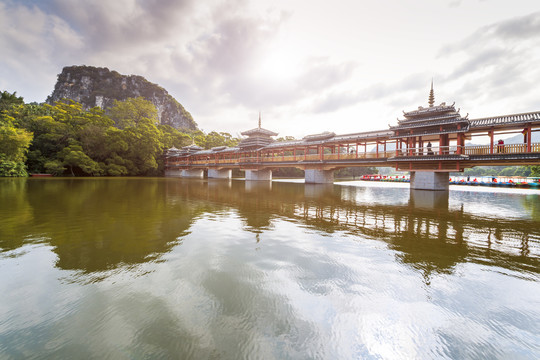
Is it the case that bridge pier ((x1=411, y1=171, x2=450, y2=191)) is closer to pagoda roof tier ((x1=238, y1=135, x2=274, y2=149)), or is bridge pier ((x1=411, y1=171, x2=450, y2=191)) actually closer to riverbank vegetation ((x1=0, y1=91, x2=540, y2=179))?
pagoda roof tier ((x1=238, y1=135, x2=274, y2=149))

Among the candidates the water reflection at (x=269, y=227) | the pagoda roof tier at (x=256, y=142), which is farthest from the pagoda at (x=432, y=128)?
the pagoda roof tier at (x=256, y=142)

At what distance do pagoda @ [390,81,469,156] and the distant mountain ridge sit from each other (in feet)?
367

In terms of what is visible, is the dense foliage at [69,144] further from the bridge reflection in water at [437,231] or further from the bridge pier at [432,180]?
the bridge pier at [432,180]

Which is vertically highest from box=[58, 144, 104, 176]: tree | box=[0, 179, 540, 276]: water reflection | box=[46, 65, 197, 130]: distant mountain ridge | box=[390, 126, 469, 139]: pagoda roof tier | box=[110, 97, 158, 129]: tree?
box=[46, 65, 197, 130]: distant mountain ridge

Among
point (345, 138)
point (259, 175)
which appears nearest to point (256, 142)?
point (259, 175)

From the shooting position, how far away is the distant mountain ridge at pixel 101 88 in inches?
3944

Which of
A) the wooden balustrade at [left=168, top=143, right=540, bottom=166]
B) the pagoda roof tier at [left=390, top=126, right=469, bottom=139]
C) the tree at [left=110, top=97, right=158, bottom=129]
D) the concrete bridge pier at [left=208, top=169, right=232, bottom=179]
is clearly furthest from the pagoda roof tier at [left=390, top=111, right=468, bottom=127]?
the tree at [left=110, top=97, right=158, bottom=129]

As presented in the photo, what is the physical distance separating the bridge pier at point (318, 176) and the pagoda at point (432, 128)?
30.9ft

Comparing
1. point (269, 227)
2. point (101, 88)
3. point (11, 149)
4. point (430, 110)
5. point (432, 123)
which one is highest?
point (101, 88)

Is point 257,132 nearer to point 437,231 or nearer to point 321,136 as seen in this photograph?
point 321,136

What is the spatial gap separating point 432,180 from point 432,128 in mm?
4758

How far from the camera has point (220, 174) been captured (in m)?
48.0

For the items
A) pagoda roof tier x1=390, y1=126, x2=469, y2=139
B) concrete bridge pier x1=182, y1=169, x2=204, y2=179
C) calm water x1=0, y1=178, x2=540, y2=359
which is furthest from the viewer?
concrete bridge pier x1=182, y1=169, x2=204, y2=179

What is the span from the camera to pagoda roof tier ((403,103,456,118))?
19.5 m
